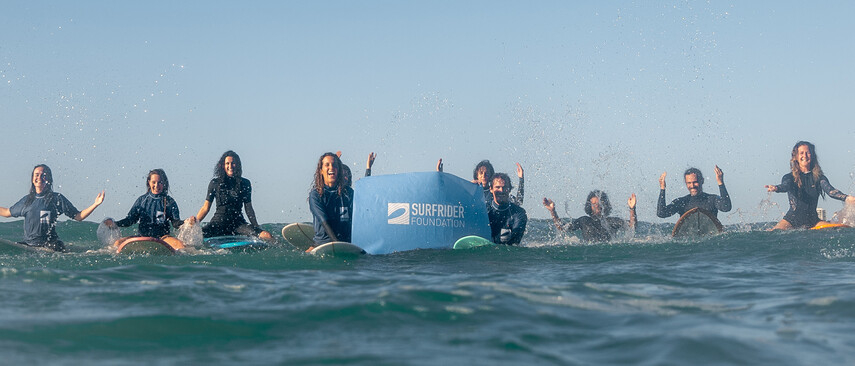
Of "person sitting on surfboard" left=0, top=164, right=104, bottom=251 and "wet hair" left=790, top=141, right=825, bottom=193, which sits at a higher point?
"wet hair" left=790, top=141, right=825, bottom=193

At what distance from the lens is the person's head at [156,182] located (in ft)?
37.1

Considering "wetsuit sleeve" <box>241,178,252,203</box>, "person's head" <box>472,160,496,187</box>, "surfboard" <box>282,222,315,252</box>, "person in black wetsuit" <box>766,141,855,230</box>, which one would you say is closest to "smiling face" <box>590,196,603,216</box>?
"person's head" <box>472,160,496,187</box>

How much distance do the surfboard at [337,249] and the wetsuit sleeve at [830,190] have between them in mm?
8655

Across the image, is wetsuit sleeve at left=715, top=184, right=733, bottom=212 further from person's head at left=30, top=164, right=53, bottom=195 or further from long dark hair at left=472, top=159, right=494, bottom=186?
person's head at left=30, top=164, right=53, bottom=195

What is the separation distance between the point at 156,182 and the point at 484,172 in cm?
544

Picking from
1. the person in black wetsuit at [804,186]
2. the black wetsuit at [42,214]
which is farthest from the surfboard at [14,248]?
the person in black wetsuit at [804,186]

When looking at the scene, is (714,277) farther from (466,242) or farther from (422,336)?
(422,336)

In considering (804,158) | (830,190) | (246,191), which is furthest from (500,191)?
(830,190)

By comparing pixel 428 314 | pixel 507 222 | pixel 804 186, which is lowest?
pixel 428 314

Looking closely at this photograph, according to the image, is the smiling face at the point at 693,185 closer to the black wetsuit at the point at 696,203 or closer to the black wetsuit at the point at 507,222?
the black wetsuit at the point at 696,203

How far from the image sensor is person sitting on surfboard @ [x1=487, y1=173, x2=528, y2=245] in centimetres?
1050

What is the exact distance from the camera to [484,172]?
38.4 ft

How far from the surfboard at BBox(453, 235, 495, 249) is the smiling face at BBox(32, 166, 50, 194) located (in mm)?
6773

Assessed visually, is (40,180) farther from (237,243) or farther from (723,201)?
(723,201)
